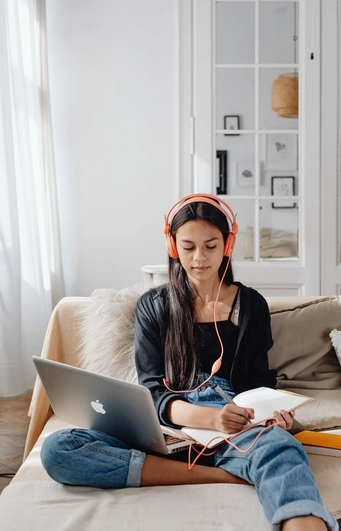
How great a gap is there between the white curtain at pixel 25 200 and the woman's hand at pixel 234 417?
1.78 meters

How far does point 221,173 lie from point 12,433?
1892 millimetres

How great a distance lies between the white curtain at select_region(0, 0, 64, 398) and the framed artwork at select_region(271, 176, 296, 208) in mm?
1310

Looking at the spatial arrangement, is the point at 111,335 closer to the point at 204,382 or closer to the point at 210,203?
the point at 204,382

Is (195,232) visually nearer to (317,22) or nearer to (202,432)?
(202,432)

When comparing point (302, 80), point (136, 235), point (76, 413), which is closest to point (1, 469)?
point (76, 413)

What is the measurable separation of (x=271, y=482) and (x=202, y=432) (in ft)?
0.75

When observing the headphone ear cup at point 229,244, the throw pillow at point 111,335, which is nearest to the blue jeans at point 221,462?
the throw pillow at point 111,335

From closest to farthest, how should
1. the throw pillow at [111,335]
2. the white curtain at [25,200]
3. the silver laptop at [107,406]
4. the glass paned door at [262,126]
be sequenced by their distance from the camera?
the silver laptop at [107,406] < the throw pillow at [111,335] < the white curtain at [25,200] < the glass paned door at [262,126]

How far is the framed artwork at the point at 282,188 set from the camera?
Result: 11.4 feet

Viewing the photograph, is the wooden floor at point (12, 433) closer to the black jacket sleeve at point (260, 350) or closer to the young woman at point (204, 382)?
the young woman at point (204, 382)

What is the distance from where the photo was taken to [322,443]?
1.46 metres

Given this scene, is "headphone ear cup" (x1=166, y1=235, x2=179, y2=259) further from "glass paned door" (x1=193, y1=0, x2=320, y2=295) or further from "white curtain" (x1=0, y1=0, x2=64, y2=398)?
"glass paned door" (x1=193, y1=0, x2=320, y2=295)

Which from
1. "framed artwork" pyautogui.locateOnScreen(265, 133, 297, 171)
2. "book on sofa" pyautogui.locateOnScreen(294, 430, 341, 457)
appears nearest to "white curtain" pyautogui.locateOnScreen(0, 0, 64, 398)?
"framed artwork" pyautogui.locateOnScreen(265, 133, 297, 171)

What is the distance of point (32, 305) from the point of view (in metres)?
3.09
